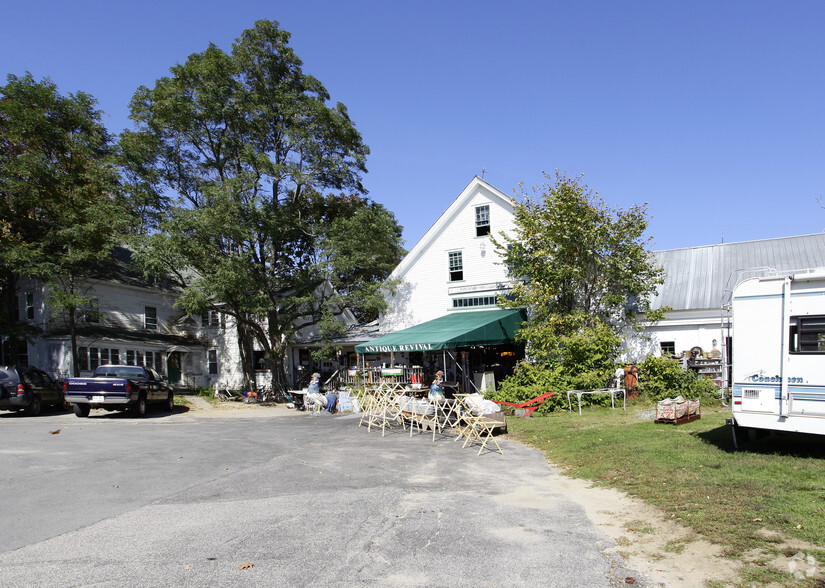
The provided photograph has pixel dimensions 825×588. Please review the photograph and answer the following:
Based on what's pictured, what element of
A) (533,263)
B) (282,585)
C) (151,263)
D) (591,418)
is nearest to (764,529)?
(282,585)

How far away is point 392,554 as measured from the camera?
5.39 meters

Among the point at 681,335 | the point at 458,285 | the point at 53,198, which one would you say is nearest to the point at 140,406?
the point at 53,198

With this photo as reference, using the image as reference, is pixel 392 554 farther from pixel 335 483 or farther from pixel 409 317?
pixel 409 317

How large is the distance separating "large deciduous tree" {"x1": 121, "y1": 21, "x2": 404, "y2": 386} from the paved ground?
42.7ft

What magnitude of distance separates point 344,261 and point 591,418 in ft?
42.4

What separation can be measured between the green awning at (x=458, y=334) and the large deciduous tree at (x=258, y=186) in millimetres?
4113

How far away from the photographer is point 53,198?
24656mm

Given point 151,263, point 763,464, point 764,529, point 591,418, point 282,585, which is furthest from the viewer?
point 151,263

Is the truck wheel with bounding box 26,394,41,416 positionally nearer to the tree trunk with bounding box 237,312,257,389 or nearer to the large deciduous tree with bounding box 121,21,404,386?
the large deciduous tree with bounding box 121,21,404,386

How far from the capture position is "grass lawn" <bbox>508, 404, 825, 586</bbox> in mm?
5727

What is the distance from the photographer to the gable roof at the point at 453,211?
2383 cm

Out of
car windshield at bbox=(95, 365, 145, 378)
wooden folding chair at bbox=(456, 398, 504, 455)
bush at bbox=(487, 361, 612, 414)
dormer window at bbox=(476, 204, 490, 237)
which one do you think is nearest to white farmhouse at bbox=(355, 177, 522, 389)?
dormer window at bbox=(476, 204, 490, 237)

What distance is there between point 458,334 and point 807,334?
35.6 ft

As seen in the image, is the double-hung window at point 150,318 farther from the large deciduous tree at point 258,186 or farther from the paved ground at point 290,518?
the paved ground at point 290,518
